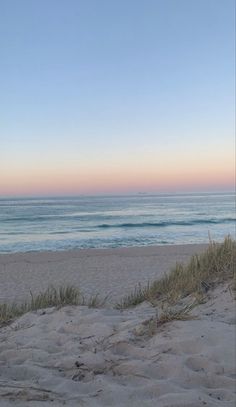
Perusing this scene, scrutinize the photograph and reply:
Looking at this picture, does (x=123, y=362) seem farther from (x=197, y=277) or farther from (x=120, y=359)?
(x=197, y=277)

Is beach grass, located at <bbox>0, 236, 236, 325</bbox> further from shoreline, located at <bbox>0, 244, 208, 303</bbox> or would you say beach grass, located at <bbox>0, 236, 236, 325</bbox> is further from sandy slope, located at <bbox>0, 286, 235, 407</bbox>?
shoreline, located at <bbox>0, 244, 208, 303</bbox>

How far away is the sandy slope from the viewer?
2998mm

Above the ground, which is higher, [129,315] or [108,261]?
[129,315]

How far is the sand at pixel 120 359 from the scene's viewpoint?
9.87ft

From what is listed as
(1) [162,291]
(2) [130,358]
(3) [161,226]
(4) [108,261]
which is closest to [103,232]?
(3) [161,226]

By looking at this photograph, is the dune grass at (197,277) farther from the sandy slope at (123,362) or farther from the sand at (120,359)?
the sandy slope at (123,362)

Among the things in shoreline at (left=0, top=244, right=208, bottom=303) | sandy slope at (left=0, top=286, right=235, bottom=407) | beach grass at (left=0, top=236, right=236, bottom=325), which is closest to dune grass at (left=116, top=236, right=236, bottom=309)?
beach grass at (left=0, top=236, right=236, bottom=325)

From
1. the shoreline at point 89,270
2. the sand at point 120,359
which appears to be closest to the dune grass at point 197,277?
the sand at point 120,359

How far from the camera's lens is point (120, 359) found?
3627mm

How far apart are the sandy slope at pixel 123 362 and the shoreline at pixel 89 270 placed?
12.9 feet

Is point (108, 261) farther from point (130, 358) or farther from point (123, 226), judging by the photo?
point (123, 226)

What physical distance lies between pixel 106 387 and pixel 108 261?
42.6 ft

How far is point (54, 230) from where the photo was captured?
3148 centimetres

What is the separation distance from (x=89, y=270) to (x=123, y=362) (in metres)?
10.7
